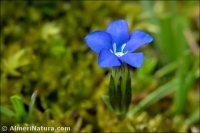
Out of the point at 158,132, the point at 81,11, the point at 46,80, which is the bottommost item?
the point at 158,132

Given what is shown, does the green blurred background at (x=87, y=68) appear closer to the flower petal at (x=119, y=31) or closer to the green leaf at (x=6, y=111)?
the green leaf at (x=6, y=111)

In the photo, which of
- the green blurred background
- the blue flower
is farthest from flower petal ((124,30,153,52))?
the green blurred background

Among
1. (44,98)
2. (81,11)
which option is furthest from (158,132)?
(81,11)

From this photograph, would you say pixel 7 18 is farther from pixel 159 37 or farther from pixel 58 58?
pixel 159 37

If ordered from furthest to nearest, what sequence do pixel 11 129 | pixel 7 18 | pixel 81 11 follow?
pixel 81 11 < pixel 7 18 < pixel 11 129

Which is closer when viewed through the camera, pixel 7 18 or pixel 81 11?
pixel 7 18

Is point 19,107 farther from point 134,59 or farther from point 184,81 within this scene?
point 184,81

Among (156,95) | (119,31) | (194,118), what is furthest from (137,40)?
(194,118)

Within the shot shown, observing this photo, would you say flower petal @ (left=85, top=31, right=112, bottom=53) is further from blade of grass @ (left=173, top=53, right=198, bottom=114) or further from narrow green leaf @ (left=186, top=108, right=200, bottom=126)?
narrow green leaf @ (left=186, top=108, right=200, bottom=126)
